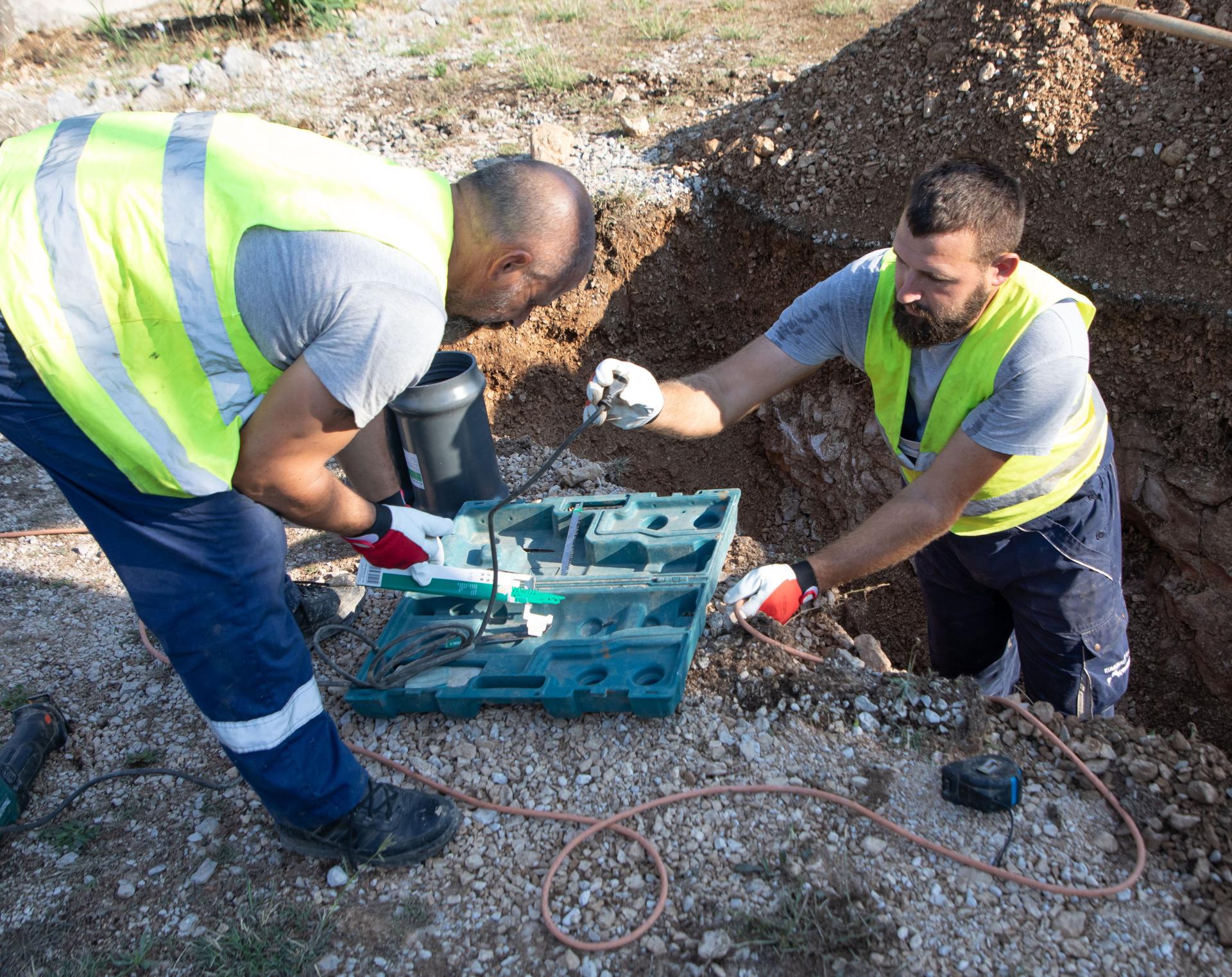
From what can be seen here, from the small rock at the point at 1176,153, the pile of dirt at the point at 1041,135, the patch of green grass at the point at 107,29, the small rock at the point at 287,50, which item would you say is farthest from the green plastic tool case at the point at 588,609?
the patch of green grass at the point at 107,29

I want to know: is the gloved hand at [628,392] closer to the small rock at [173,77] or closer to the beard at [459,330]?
the beard at [459,330]

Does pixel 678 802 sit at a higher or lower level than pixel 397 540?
lower

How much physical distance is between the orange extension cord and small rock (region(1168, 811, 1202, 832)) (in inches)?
3.3

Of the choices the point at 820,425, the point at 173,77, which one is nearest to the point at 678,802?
the point at 820,425

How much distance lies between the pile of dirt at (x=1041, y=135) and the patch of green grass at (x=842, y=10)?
199cm

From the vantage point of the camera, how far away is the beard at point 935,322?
7.89 feet

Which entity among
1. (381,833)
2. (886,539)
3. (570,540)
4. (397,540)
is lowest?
(381,833)

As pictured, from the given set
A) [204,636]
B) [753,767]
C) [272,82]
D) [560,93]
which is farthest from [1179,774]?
[272,82]

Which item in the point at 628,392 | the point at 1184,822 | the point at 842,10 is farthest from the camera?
the point at 842,10

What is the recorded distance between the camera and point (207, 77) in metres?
6.89

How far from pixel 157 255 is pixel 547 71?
16.7 feet

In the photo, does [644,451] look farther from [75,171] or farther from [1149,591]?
[75,171]

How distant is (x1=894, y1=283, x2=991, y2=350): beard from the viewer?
2.41 meters

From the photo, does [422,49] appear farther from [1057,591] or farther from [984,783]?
[984,783]
